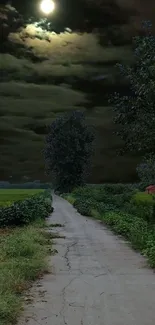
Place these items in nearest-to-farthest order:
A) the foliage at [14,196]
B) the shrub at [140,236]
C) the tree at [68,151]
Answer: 1. the shrub at [140,236]
2. the foliage at [14,196]
3. the tree at [68,151]

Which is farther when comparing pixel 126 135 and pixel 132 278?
pixel 126 135

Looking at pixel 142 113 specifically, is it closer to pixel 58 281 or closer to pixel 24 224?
pixel 24 224

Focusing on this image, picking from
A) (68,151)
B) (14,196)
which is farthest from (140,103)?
(68,151)

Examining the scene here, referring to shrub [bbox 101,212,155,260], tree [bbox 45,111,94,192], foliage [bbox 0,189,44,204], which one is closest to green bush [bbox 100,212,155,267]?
shrub [bbox 101,212,155,260]

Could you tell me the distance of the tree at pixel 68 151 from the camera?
8431cm

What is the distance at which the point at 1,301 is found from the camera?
280 inches

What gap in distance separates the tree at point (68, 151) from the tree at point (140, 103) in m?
59.8

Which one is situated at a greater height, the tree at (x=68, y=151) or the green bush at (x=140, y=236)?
the tree at (x=68, y=151)

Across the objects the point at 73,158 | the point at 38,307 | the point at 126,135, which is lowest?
the point at 38,307

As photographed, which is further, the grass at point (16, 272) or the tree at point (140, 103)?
the tree at point (140, 103)

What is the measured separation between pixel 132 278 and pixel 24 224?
17.3 meters

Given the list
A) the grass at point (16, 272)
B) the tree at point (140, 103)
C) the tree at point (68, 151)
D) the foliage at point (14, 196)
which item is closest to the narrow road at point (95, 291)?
the grass at point (16, 272)

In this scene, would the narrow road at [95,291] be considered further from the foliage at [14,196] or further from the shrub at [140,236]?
the foliage at [14,196]

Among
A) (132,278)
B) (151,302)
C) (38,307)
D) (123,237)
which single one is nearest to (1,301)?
(38,307)
